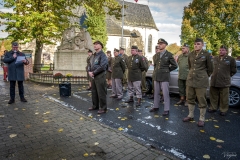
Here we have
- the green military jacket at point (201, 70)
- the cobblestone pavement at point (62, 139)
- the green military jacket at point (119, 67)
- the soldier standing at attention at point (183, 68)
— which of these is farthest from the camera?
the green military jacket at point (119, 67)

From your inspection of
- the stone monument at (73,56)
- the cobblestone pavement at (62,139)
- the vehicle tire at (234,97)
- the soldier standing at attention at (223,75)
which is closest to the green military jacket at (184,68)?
the soldier standing at attention at (223,75)

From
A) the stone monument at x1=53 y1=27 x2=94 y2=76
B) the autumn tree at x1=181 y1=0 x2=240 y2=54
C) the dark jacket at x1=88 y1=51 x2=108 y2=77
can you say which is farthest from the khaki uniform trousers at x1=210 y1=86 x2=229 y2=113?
the autumn tree at x1=181 y1=0 x2=240 y2=54

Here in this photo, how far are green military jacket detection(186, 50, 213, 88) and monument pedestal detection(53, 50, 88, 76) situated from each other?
8.72 metres

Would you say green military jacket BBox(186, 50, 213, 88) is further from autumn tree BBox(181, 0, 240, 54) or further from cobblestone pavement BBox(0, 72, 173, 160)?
autumn tree BBox(181, 0, 240, 54)

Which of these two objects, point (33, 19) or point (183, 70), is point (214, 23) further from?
point (183, 70)

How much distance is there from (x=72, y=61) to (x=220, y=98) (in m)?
9.24

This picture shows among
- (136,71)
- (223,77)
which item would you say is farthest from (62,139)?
(223,77)

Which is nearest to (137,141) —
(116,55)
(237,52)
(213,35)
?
(116,55)

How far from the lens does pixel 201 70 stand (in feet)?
16.6

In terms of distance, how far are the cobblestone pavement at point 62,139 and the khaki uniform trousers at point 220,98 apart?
3559 millimetres

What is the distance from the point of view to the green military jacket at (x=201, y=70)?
498 cm

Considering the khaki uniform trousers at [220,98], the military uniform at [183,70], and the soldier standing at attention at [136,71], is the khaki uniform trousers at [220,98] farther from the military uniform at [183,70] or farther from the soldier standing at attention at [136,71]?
the soldier standing at attention at [136,71]

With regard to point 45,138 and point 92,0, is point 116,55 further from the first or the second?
point 92,0

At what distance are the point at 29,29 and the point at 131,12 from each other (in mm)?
40654
